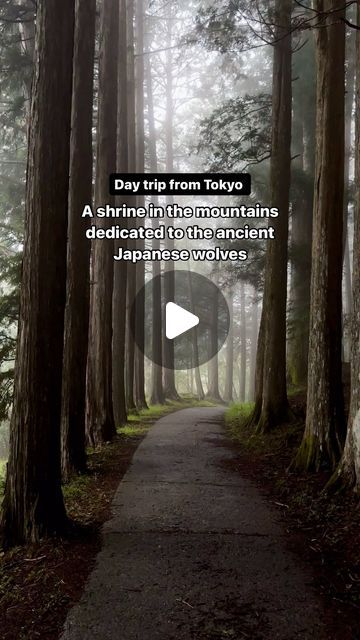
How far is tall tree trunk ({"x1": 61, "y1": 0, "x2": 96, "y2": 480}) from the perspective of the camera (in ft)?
27.3

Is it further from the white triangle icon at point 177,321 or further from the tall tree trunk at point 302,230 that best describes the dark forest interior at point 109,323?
the white triangle icon at point 177,321

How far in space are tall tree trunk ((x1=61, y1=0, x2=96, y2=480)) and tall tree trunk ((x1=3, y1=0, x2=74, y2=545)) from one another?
10.3ft

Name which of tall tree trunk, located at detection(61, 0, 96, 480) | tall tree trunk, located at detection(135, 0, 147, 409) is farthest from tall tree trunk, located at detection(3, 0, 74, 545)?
tall tree trunk, located at detection(135, 0, 147, 409)

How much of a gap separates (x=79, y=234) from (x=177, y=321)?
75.1ft

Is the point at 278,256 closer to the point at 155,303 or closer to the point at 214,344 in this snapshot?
the point at 155,303

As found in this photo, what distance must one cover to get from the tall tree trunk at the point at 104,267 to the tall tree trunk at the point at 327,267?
5021 mm

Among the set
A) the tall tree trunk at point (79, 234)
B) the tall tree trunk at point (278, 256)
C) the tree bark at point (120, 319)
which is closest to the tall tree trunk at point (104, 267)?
the tall tree trunk at point (79, 234)

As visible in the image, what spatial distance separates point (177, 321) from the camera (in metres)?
31.3

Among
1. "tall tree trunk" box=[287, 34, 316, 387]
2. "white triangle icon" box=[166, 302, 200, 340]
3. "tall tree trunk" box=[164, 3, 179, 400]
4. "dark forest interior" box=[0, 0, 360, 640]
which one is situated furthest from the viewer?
"white triangle icon" box=[166, 302, 200, 340]

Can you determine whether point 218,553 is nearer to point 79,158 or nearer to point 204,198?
point 79,158

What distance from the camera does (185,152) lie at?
3322 centimetres

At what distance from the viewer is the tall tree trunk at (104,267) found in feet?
36.7
